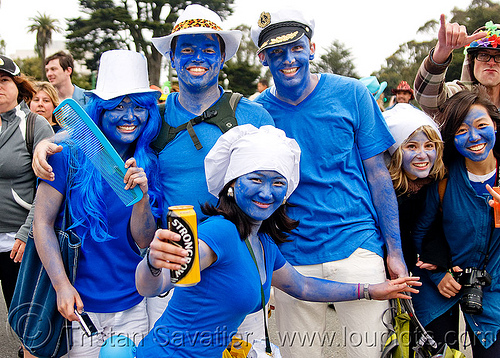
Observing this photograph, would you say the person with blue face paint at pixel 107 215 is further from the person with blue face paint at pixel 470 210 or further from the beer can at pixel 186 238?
the person with blue face paint at pixel 470 210

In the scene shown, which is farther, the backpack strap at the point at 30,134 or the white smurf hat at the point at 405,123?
the backpack strap at the point at 30,134

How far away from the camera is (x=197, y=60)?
260 centimetres

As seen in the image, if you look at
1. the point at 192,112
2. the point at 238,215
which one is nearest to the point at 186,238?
the point at 238,215

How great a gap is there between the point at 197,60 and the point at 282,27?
520 millimetres

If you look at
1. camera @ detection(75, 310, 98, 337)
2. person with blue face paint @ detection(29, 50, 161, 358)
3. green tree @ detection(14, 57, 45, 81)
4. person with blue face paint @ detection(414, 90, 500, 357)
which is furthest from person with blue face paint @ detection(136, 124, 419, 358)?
green tree @ detection(14, 57, 45, 81)

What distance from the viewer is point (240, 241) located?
2.07m

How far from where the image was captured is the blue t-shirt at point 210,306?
1.94 meters

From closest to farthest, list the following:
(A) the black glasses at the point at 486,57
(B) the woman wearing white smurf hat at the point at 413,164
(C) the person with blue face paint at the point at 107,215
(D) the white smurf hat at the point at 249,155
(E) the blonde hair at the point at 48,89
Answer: (D) the white smurf hat at the point at 249,155
(C) the person with blue face paint at the point at 107,215
(B) the woman wearing white smurf hat at the point at 413,164
(A) the black glasses at the point at 486,57
(E) the blonde hair at the point at 48,89

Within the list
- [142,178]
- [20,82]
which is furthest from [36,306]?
[20,82]

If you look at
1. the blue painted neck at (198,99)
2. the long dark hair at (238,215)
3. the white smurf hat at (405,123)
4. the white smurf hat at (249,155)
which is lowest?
the long dark hair at (238,215)

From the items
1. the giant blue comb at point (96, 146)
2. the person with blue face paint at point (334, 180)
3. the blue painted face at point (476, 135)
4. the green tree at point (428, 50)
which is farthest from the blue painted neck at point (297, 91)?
the green tree at point (428, 50)

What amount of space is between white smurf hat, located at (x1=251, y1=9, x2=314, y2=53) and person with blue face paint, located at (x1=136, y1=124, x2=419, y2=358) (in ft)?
2.37

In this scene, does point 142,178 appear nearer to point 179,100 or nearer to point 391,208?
point 179,100

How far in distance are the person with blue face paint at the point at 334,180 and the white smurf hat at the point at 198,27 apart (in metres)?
0.18
